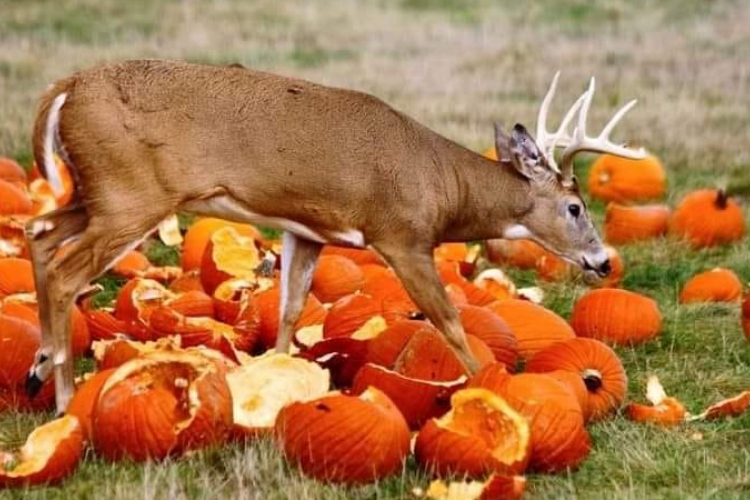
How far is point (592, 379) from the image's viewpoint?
6375mm

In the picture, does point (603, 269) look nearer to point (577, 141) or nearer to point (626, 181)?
point (577, 141)

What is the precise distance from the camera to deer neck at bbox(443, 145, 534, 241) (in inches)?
281

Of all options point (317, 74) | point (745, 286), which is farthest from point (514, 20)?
point (745, 286)

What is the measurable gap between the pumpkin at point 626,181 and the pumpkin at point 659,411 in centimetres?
466

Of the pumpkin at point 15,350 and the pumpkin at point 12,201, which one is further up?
the pumpkin at point 15,350

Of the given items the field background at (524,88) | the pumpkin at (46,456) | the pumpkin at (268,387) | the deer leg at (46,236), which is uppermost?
the deer leg at (46,236)

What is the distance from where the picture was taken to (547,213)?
7.29m

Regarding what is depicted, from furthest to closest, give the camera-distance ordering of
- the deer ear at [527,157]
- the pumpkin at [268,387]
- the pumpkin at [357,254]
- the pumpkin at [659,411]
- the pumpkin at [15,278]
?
the pumpkin at [357,254]
the pumpkin at [15,278]
the deer ear at [527,157]
the pumpkin at [659,411]
the pumpkin at [268,387]

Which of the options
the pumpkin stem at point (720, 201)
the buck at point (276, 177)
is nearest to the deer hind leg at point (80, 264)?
the buck at point (276, 177)

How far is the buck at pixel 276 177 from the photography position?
6211 millimetres

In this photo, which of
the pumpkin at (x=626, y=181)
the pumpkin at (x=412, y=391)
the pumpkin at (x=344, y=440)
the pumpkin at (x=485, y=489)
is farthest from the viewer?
the pumpkin at (x=626, y=181)

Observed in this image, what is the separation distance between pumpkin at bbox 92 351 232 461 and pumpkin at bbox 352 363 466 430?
615mm

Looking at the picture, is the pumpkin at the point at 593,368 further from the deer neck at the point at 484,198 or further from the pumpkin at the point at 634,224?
the pumpkin at the point at 634,224

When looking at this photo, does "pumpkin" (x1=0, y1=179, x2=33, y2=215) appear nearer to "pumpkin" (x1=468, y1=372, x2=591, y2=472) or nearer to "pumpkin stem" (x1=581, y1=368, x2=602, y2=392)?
"pumpkin stem" (x1=581, y1=368, x2=602, y2=392)
